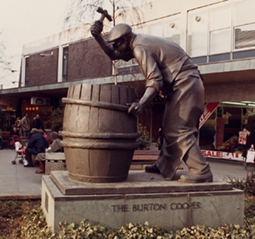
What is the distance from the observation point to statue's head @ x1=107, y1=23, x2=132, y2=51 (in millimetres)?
4016

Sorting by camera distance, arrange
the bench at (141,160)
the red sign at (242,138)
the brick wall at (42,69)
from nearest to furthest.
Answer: the bench at (141,160)
the red sign at (242,138)
the brick wall at (42,69)

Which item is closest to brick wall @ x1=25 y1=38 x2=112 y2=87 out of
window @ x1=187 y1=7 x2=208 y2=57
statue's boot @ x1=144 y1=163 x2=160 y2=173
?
window @ x1=187 y1=7 x2=208 y2=57

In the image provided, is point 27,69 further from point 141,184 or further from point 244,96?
point 141,184

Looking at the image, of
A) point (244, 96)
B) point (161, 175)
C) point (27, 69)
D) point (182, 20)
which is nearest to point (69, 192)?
point (161, 175)

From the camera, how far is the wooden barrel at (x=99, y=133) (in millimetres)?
3693

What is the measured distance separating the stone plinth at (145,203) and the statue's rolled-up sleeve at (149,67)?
1152 millimetres

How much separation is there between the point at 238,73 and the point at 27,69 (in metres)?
23.7

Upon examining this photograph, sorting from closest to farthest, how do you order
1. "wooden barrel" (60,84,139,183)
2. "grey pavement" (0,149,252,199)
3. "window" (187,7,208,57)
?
1. "wooden barrel" (60,84,139,183)
2. "grey pavement" (0,149,252,199)
3. "window" (187,7,208,57)

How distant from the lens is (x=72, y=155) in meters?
3.84

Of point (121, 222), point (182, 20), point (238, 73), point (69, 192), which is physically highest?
point (182, 20)

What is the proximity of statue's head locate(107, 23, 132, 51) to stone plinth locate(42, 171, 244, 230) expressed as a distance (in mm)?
1657

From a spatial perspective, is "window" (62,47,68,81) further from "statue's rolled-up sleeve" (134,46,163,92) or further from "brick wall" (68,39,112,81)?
"statue's rolled-up sleeve" (134,46,163,92)

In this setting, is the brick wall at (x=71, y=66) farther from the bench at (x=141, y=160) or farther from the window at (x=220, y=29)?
the bench at (x=141, y=160)

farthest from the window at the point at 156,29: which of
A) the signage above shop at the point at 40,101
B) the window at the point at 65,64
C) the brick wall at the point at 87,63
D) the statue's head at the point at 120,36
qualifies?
the statue's head at the point at 120,36
